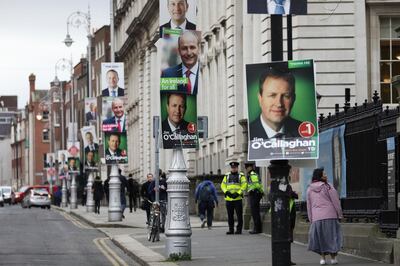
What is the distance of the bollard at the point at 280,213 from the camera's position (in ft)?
56.2

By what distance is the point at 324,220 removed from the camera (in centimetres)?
2145

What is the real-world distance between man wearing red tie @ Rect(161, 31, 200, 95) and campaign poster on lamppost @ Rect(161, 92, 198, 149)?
0.61 ft

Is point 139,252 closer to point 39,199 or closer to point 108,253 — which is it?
point 108,253

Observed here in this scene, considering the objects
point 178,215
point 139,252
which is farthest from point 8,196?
point 178,215

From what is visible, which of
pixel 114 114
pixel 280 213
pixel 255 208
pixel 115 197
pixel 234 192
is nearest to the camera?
pixel 280 213

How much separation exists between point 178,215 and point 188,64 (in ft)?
9.32

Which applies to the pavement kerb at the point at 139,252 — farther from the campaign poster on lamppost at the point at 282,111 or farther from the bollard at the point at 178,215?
the campaign poster on lamppost at the point at 282,111

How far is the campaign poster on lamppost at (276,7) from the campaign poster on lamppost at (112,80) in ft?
89.8

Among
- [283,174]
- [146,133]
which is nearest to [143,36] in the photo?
[146,133]

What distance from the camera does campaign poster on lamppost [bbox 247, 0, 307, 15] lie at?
1678cm

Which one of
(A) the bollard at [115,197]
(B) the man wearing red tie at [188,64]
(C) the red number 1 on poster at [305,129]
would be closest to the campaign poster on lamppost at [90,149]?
(A) the bollard at [115,197]

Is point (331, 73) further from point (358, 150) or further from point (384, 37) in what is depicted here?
point (358, 150)

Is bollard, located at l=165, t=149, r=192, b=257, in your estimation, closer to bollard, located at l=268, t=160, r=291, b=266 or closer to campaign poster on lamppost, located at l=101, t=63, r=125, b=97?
bollard, located at l=268, t=160, r=291, b=266

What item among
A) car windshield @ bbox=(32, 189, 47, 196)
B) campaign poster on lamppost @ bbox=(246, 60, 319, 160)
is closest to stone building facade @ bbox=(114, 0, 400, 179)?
campaign poster on lamppost @ bbox=(246, 60, 319, 160)
